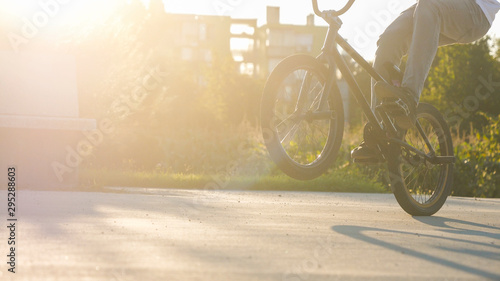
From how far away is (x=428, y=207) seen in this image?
5312 mm

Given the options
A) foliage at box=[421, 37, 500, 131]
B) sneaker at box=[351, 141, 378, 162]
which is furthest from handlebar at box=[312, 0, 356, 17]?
foliage at box=[421, 37, 500, 131]

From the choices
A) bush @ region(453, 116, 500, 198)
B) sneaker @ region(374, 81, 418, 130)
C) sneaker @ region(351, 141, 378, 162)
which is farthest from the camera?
bush @ region(453, 116, 500, 198)

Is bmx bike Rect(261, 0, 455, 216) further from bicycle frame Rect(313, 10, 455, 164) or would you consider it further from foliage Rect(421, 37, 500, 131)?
foliage Rect(421, 37, 500, 131)

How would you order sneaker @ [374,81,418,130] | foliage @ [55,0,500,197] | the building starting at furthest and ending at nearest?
the building → foliage @ [55,0,500,197] → sneaker @ [374,81,418,130]

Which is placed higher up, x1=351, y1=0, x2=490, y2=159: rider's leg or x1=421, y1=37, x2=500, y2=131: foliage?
x1=421, y1=37, x2=500, y2=131: foliage

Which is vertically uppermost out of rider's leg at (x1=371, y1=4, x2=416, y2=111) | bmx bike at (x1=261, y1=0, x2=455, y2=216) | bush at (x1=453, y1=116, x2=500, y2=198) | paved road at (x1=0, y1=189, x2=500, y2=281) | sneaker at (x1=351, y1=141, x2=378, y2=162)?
→ rider's leg at (x1=371, y1=4, x2=416, y2=111)

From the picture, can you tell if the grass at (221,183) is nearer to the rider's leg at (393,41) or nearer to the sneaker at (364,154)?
the sneaker at (364,154)

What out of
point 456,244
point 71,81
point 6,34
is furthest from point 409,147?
point 6,34

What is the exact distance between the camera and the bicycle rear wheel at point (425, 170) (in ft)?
16.7

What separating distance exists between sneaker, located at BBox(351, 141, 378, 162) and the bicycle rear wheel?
0.83ft

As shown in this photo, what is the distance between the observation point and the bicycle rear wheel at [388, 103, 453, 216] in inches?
201

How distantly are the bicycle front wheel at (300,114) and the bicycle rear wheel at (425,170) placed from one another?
2.46ft

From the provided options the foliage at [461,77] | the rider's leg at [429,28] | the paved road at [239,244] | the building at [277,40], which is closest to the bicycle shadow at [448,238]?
the paved road at [239,244]

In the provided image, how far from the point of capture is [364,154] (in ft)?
15.7
